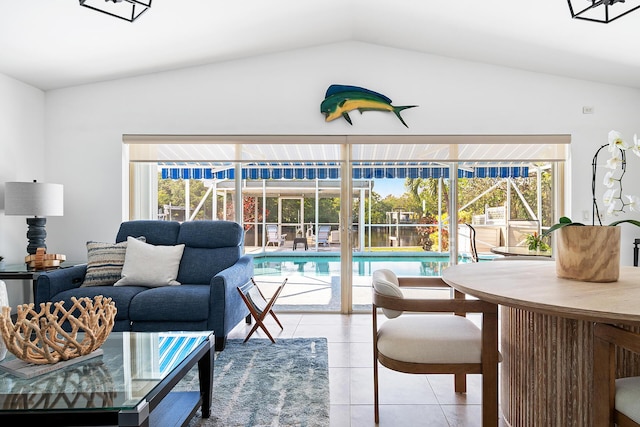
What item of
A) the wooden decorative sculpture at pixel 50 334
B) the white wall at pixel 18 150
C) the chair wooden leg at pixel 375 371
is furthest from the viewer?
the white wall at pixel 18 150

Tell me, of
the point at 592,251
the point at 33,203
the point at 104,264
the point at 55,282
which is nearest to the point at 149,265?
the point at 104,264

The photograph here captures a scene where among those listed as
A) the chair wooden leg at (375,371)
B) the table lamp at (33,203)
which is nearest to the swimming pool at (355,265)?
the table lamp at (33,203)

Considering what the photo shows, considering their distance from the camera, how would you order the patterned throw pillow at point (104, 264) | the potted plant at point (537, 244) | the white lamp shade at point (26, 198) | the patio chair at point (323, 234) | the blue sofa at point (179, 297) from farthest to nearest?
the patio chair at point (323, 234) < the potted plant at point (537, 244) < the white lamp shade at point (26, 198) < the patterned throw pillow at point (104, 264) < the blue sofa at point (179, 297)

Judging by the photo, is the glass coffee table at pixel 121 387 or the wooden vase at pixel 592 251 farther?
the wooden vase at pixel 592 251

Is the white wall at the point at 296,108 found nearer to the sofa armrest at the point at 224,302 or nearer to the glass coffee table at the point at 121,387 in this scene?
the sofa armrest at the point at 224,302

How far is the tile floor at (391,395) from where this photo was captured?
217cm

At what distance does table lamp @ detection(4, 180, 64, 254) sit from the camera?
141 inches

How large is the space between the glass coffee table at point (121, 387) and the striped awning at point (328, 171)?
8.99ft

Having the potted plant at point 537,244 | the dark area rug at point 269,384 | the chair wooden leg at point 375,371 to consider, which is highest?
the potted plant at point 537,244

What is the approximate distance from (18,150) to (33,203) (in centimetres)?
82

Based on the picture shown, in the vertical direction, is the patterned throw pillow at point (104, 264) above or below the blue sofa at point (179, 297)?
above

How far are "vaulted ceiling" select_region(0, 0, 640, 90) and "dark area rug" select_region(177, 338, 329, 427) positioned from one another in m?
2.85

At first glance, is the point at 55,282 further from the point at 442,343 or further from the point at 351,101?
the point at 351,101

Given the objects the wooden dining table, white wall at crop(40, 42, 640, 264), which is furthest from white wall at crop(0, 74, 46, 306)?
the wooden dining table
